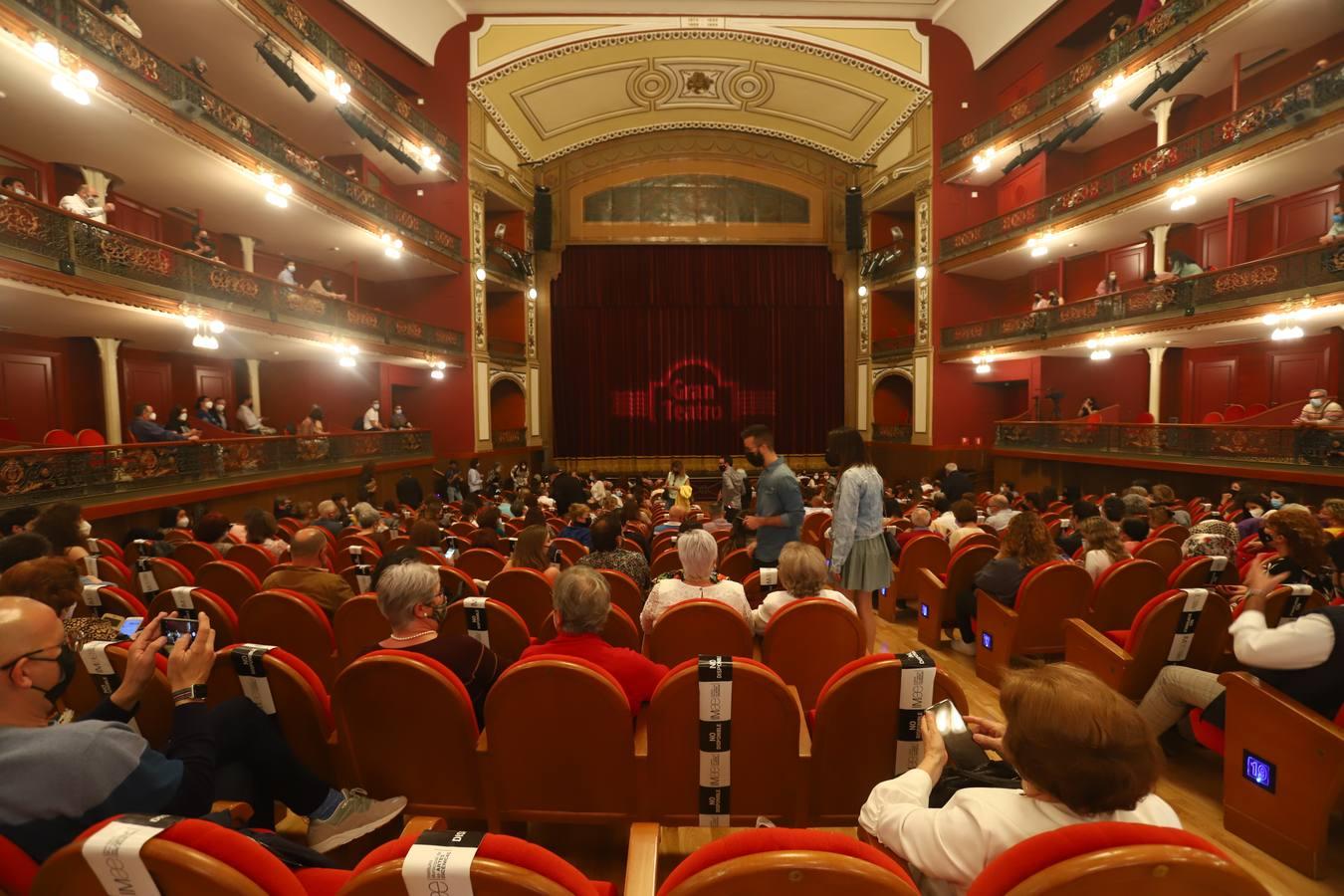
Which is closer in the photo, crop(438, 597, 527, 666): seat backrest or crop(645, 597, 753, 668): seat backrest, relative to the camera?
crop(645, 597, 753, 668): seat backrest

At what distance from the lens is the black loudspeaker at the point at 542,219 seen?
1834cm

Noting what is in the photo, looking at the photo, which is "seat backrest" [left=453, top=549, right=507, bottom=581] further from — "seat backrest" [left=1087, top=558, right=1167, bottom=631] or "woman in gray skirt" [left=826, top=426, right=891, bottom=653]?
"seat backrest" [left=1087, top=558, right=1167, bottom=631]

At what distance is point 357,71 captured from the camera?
1224 cm

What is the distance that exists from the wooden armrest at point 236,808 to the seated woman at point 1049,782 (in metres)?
1.80

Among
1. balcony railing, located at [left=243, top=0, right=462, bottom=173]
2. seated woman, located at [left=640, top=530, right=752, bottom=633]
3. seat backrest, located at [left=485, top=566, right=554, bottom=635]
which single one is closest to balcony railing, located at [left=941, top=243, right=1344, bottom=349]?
seated woman, located at [left=640, top=530, right=752, bottom=633]

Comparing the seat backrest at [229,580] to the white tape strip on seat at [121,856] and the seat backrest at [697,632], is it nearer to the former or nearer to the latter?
the seat backrest at [697,632]

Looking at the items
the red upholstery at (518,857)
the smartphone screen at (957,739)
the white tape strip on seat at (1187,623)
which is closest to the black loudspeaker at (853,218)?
the white tape strip on seat at (1187,623)

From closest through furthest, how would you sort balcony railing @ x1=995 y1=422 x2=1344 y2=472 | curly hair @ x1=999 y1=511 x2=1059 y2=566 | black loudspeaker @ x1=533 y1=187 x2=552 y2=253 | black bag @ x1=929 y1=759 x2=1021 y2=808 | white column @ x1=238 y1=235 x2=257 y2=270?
black bag @ x1=929 y1=759 x2=1021 y2=808, curly hair @ x1=999 y1=511 x2=1059 y2=566, balcony railing @ x1=995 y1=422 x2=1344 y2=472, white column @ x1=238 y1=235 x2=257 y2=270, black loudspeaker @ x1=533 y1=187 x2=552 y2=253

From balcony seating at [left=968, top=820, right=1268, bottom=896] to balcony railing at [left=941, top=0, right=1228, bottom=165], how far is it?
546 inches

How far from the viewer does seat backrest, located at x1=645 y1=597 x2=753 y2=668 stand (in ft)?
9.03

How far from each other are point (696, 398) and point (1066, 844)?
20.5 metres

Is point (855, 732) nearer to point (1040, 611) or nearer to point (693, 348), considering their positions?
point (1040, 611)

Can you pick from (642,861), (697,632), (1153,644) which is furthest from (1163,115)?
(642,861)

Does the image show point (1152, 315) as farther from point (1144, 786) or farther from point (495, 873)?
point (495, 873)
